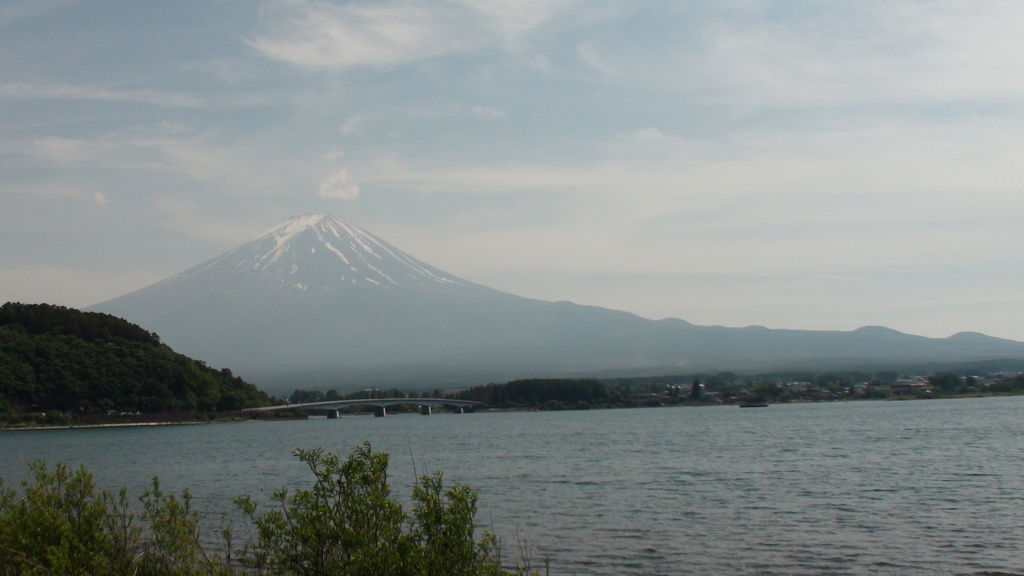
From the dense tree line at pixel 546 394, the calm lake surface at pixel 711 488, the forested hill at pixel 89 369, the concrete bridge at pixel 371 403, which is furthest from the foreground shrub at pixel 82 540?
the dense tree line at pixel 546 394

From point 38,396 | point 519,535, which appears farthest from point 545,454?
point 38,396

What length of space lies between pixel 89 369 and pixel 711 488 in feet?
238

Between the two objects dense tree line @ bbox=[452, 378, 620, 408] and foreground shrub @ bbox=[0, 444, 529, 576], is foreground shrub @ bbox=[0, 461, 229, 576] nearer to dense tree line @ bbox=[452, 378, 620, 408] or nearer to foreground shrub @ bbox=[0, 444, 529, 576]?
foreground shrub @ bbox=[0, 444, 529, 576]

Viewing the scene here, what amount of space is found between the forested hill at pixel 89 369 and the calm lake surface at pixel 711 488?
24.1m

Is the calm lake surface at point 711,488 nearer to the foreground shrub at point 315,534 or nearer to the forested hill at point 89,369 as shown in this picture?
the foreground shrub at point 315,534

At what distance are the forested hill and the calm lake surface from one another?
947 inches

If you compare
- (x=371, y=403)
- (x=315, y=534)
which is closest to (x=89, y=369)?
(x=371, y=403)

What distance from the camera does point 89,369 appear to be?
83375mm

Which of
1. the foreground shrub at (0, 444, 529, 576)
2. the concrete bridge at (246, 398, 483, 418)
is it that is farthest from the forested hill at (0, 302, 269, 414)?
the foreground shrub at (0, 444, 529, 576)

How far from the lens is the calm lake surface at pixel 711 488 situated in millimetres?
17906

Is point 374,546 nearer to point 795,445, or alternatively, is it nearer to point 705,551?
point 705,551

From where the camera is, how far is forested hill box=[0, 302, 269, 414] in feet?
260

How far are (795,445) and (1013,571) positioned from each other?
30182 millimetres

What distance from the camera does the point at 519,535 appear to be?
20328mm
